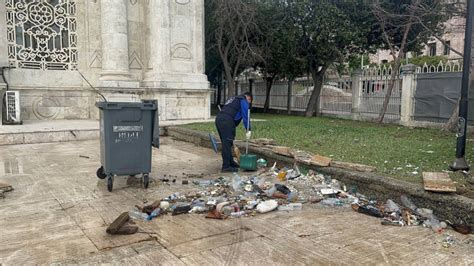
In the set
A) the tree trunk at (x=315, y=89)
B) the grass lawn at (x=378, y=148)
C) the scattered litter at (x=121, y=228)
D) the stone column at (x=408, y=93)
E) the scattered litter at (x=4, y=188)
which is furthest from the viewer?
the tree trunk at (x=315, y=89)

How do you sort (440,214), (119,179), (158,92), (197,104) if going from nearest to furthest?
1. (440,214)
2. (119,179)
3. (158,92)
4. (197,104)

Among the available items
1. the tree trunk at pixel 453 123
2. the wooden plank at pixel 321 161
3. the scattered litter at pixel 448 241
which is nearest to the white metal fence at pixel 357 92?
the tree trunk at pixel 453 123

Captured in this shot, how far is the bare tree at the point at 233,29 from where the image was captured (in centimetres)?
1556

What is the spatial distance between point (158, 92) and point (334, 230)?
402 inches

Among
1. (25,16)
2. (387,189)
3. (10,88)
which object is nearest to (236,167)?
(387,189)

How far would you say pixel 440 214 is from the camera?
422cm

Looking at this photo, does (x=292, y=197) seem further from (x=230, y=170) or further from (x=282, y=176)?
(x=230, y=170)

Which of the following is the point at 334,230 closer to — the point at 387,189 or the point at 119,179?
the point at 387,189

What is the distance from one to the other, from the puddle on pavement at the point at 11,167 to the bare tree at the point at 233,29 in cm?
1040

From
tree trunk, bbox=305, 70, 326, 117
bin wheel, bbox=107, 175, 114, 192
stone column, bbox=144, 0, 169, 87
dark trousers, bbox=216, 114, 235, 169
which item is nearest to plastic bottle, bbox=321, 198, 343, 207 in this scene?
dark trousers, bbox=216, 114, 235, 169

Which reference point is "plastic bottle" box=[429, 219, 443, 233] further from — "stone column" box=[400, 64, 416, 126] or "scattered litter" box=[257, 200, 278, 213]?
"stone column" box=[400, 64, 416, 126]

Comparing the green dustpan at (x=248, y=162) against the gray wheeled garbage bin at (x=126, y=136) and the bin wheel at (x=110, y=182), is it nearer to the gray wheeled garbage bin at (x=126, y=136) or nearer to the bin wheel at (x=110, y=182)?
the gray wheeled garbage bin at (x=126, y=136)

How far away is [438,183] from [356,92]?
11.9 meters

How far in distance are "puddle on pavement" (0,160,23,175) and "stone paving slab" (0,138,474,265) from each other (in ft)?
4.12
